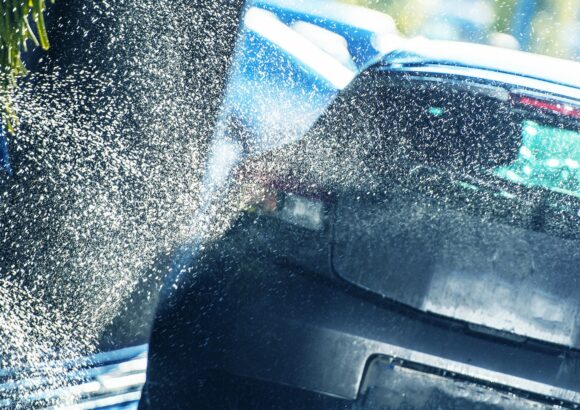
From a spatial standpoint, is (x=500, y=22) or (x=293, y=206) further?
(x=500, y=22)

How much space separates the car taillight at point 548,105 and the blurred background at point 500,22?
9.12 m

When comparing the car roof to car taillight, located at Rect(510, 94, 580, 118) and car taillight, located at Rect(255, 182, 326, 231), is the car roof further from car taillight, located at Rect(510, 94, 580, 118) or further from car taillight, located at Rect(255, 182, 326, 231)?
car taillight, located at Rect(255, 182, 326, 231)

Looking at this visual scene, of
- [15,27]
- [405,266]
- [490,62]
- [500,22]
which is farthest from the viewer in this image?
[500,22]

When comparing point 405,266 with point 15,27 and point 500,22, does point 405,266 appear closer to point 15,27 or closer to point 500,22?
point 15,27

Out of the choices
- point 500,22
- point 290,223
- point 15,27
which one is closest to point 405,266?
point 290,223

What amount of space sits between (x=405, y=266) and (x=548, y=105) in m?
0.54

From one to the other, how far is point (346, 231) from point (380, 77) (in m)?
0.46

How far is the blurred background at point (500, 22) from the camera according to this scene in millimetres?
11938

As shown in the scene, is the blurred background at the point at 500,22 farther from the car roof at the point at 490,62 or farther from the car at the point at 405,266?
the car at the point at 405,266

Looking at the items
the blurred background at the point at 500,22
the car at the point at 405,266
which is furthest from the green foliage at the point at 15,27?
the blurred background at the point at 500,22

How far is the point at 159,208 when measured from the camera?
3480 mm

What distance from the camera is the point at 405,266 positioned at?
164cm

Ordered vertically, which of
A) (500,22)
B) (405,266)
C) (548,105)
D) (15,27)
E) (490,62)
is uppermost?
(500,22)

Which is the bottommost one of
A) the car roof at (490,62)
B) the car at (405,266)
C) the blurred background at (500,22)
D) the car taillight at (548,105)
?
the car at (405,266)
